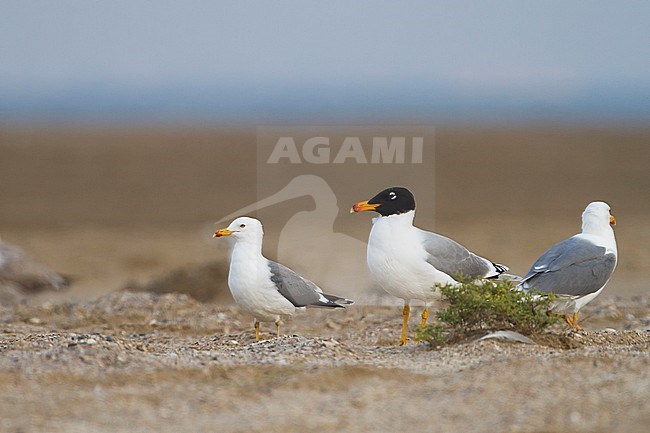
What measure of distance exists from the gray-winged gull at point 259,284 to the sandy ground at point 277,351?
1.19 ft

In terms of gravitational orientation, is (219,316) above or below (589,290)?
below

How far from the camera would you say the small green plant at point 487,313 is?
8.88m

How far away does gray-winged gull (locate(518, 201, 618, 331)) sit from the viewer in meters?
10.3

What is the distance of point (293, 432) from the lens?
643 centimetres

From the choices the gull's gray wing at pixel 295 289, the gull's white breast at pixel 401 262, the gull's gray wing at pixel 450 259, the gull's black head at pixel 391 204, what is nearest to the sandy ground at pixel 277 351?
the gull's gray wing at pixel 295 289

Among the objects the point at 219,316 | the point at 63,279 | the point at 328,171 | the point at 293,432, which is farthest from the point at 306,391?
the point at 328,171

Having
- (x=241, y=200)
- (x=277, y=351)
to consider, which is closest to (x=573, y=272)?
(x=277, y=351)

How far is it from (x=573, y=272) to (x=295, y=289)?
9.24 ft

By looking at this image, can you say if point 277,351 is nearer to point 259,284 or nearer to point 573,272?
point 259,284

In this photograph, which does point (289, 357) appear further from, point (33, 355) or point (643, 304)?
point (643, 304)

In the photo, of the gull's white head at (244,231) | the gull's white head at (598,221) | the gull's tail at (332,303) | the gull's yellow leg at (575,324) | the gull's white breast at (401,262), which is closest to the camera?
the gull's white breast at (401,262)

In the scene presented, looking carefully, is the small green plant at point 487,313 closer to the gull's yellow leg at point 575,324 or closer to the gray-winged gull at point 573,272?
the gray-winged gull at point 573,272

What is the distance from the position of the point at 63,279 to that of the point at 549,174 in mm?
30391

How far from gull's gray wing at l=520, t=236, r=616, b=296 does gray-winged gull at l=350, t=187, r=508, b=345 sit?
2.66 feet
